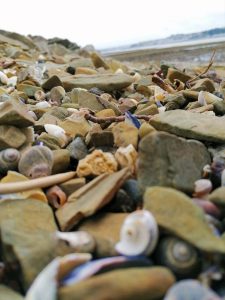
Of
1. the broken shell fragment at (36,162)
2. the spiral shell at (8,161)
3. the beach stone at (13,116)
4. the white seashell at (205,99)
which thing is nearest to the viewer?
the broken shell fragment at (36,162)

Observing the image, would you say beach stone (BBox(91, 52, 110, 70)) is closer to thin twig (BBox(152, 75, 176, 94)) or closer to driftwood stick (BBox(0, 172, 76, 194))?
thin twig (BBox(152, 75, 176, 94))

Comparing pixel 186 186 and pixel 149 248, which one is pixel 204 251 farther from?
pixel 186 186

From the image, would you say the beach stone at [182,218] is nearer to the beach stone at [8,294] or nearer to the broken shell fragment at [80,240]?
the broken shell fragment at [80,240]

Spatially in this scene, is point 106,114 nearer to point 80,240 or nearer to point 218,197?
point 218,197

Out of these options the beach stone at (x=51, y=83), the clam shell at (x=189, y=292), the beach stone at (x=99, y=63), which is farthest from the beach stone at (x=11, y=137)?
the beach stone at (x=99, y=63)

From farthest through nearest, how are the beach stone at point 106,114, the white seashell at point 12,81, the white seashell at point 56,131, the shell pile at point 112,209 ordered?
the white seashell at point 12,81 < the beach stone at point 106,114 < the white seashell at point 56,131 < the shell pile at point 112,209

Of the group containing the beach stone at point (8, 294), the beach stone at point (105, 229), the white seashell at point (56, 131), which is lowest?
the beach stone at point (8, 294)
